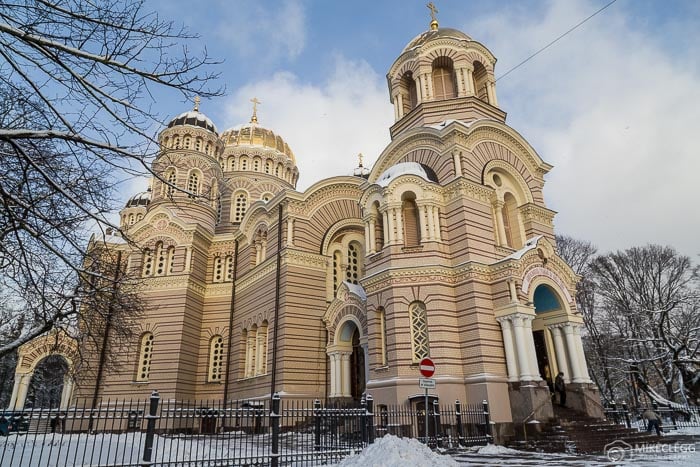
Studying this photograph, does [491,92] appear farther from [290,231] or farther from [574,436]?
[574,436]

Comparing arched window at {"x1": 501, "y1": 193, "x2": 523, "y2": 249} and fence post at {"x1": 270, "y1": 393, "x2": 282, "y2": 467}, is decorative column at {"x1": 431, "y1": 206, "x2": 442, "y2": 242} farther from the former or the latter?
fence post at {"x1": 270, "y1": 393, "x2": 282, "y2": 467}

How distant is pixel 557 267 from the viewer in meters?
16.4

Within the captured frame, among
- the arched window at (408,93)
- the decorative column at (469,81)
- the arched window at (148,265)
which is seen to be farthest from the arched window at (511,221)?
the arched window at (148,265)

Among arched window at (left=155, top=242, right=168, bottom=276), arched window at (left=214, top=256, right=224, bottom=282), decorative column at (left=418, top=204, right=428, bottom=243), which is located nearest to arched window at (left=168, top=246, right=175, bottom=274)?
arched window at (left=155, top=242, right=168, bottom=276)

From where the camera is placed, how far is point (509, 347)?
14438mm

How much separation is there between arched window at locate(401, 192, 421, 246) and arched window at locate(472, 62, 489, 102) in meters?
7.45

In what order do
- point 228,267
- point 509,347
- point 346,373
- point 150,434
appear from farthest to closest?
point 228,267 → point 346,373 → point 509,347 → point 150,434

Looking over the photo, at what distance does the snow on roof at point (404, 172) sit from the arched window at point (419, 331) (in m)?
4.48

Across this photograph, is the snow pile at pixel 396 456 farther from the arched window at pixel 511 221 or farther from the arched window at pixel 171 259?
the arched window at pixel 171 259

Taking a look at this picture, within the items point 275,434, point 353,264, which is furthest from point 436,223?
point 275,434

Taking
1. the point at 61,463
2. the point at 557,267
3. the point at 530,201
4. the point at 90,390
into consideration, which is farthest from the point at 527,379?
the point at 90,390

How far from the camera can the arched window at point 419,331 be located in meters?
14.7

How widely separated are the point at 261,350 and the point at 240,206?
12.1m

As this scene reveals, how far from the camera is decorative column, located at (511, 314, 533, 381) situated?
1393 centimetres
